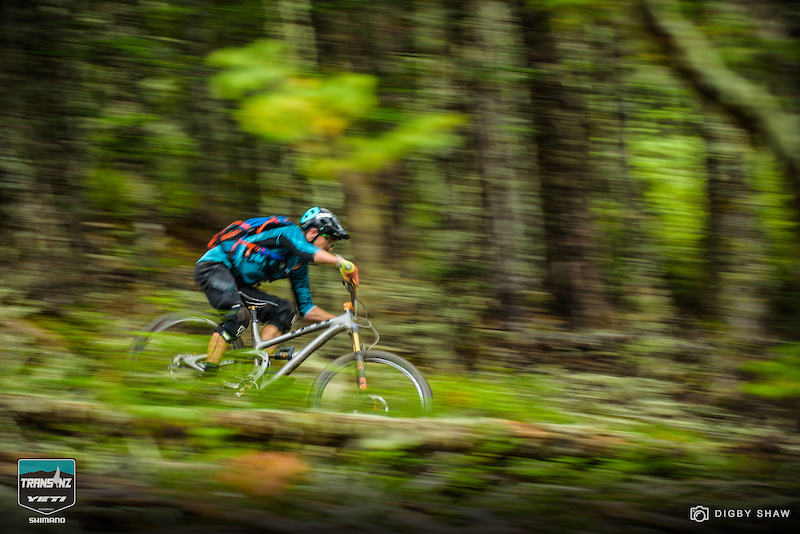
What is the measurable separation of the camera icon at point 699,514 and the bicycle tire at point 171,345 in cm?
303

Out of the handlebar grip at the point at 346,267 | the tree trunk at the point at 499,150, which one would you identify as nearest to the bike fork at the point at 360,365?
the handlebar grip at the point at 346,267

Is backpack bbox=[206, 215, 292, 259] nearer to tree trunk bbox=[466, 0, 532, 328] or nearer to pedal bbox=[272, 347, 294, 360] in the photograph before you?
pedal bbox=[272, 347, 294, 360]

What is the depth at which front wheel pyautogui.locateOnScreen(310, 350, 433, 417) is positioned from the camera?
4.60 metres

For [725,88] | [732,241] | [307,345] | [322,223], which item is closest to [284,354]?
[307,345]

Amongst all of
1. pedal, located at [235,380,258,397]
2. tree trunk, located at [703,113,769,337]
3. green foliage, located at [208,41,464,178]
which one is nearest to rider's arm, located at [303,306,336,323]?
pedal, located at [235,380,258,397]

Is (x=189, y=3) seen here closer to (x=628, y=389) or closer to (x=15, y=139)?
(x=15, y=139)

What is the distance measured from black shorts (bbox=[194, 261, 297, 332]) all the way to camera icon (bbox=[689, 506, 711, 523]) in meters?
2.96

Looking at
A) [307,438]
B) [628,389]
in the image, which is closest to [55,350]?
[307,438]

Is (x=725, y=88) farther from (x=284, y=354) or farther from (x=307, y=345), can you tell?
(x=284, y=354)

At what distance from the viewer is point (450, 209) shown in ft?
24.4

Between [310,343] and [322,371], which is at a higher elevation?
[310,343]

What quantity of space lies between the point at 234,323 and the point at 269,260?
0.52 meters

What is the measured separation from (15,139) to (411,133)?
16.8 ft

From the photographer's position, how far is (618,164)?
7.15 meters
